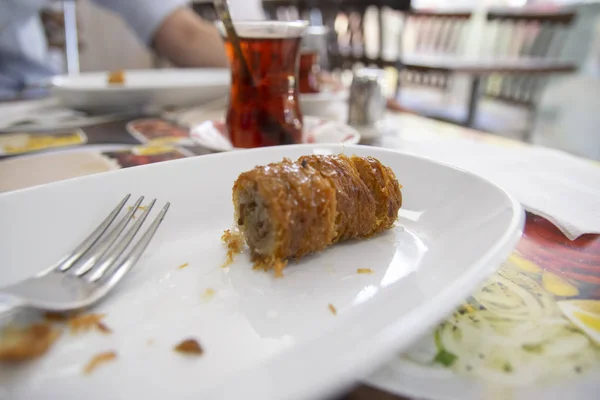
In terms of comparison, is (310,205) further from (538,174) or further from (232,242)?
(538,174)

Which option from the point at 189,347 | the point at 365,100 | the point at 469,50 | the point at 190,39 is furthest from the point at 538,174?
the point at 469,50

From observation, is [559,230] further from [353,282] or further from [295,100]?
[295,100]

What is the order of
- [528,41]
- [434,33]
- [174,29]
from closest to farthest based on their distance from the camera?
[174,29]
[528,41]
[434,33]

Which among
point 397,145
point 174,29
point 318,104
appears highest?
point 174,29

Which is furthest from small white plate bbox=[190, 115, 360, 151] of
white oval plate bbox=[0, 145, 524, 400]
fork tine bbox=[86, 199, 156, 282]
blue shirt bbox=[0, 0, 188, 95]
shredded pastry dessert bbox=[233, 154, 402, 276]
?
blue shirt bbox=[0, 0, 188, 95]

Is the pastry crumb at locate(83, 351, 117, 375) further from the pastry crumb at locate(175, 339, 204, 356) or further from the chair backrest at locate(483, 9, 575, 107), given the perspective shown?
the chair backrest at locate(483, 9, 575, 107)

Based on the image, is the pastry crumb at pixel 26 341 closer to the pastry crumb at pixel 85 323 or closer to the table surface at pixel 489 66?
the pastry crumb at pixel 85 323
